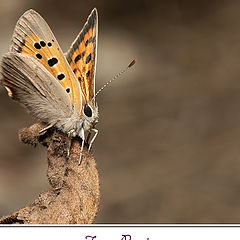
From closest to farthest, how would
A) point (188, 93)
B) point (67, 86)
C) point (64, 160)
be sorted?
point (64, 160), point (67, 86), point (188, 93)

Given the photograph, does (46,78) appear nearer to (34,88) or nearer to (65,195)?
(34,88)

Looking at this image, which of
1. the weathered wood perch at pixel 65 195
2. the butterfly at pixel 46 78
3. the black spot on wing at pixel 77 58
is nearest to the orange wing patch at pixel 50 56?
the butterfly at pixel 46 78

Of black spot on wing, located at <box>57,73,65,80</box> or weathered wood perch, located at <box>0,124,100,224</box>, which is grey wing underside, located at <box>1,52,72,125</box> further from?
weathered wood perch, located at <box>0,124,100,224</box>

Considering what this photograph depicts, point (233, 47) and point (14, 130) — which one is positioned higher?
point (233, 47)

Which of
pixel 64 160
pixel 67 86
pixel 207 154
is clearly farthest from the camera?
pixel 207 154

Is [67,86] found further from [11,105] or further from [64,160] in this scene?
[11,105]

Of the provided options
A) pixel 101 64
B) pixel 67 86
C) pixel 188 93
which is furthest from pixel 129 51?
pixel 67 86

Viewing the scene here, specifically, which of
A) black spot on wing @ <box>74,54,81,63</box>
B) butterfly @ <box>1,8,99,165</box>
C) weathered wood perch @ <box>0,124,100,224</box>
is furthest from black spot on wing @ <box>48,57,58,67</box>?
weathered wood perch @ <box>0,124,100,224</box>
